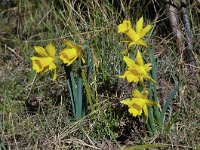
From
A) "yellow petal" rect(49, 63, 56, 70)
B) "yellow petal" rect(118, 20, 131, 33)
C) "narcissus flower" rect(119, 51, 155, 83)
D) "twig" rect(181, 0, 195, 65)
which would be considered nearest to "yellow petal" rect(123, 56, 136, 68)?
"narcissus flower" rect(119, 51, 155, 83)

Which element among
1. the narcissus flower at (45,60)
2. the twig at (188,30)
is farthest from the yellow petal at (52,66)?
the twig at (188,30)

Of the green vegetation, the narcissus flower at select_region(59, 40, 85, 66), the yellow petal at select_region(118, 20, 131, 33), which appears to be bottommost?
the green vegetation

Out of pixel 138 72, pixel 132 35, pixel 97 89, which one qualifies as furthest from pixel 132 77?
pixel 97 89

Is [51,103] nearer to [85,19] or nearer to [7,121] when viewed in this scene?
[7,121]

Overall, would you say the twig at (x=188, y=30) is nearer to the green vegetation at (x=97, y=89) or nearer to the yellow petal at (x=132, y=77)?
the green vegetation at (x=97, y=89)

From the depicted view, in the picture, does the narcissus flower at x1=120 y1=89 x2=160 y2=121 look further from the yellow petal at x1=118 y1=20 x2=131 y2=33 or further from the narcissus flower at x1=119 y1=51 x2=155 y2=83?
the yellow petal at x1=118 y1=20 x2=131 y2=33

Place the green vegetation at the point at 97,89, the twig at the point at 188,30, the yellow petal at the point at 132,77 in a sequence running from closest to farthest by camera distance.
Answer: the yellow petal at the point at 132,77 < the green vegetation at the point at 97,89 < the twig at the point at 188,30

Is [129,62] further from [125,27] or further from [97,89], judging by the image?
[97,89]
